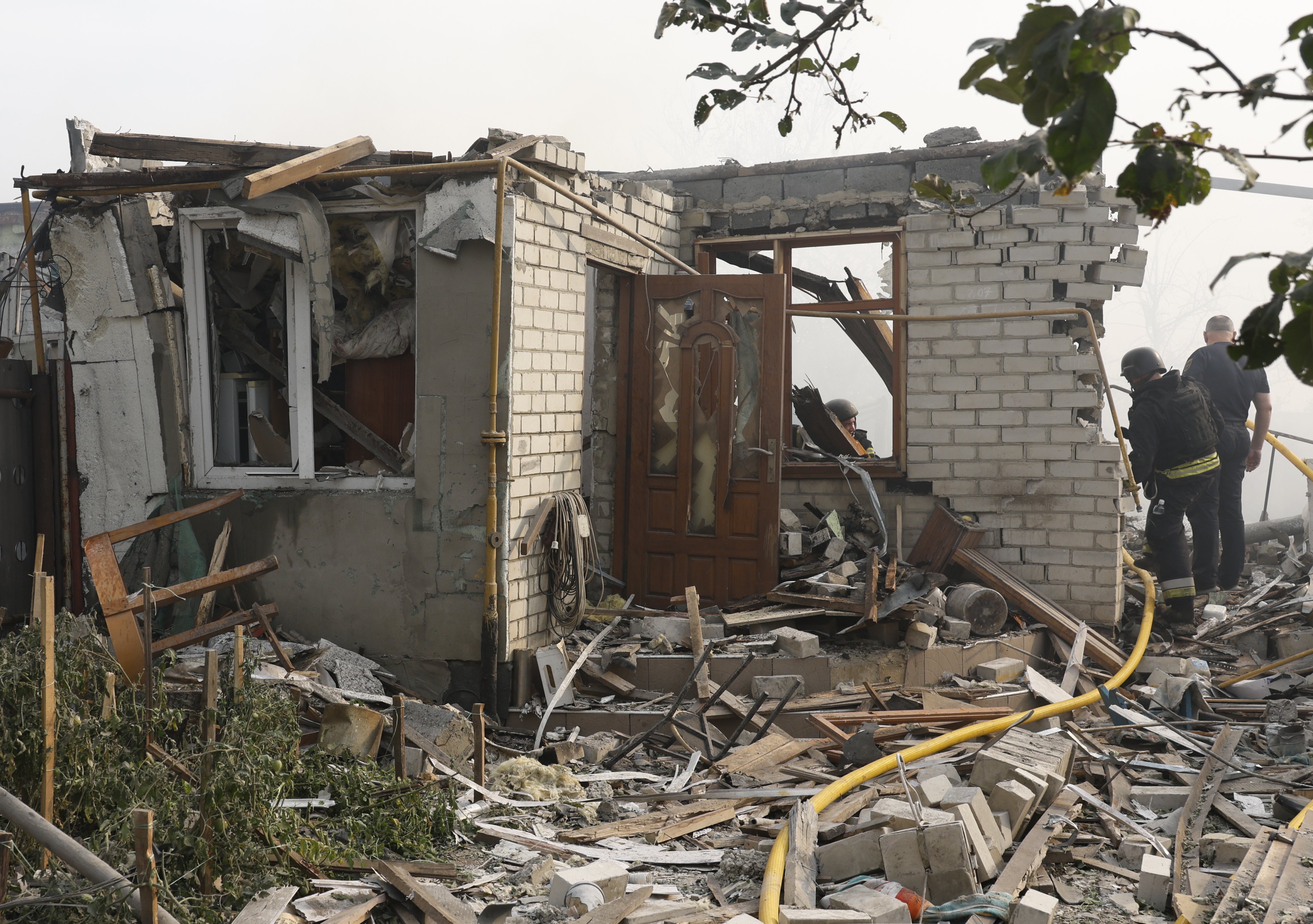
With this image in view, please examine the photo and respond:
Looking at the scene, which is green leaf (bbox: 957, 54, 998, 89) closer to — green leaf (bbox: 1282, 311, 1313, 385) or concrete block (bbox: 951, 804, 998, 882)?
green leaf (bbox: 1282, 311, 1313, 385)

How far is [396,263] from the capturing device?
21.1 ft

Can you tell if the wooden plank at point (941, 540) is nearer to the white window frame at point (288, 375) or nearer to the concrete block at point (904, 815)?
the concrete block at point (904, 815)

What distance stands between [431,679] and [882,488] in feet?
12.6

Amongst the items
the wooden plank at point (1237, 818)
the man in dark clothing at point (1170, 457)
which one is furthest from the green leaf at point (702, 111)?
the man in dark clothing at point (1170, 457)

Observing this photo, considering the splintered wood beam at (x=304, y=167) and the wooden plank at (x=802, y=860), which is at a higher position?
the splintered wood beam at (x=304, y=167)

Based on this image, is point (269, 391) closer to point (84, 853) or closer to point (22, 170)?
point (22, 170)

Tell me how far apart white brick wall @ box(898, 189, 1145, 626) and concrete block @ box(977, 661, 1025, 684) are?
1.20 metres

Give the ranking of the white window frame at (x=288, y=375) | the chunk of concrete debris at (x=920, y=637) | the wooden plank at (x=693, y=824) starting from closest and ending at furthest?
the wooden plank at (x=693, y=824) < the white window frame at (x=288, y=375) < the chunk of concrete debris at (x=920, y=637)

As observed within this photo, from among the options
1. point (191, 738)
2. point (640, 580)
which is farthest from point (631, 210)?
point (191, 738)

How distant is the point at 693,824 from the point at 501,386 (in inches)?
109

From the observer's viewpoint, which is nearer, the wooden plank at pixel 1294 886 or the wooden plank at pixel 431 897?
the wooden plank at pixel 1294 886

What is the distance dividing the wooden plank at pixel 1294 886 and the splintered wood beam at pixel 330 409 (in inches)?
195

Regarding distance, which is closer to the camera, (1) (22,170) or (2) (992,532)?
(1) (22,170)

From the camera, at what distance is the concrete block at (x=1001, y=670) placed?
6.65 metres
